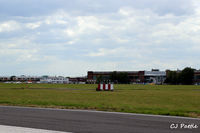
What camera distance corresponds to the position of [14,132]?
9242 mm

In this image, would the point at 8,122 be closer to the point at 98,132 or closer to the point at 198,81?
the point at 98,132

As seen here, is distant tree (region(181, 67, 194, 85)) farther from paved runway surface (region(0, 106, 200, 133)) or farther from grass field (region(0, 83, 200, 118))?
paved runway surface (region(0, 106, 200, 133))

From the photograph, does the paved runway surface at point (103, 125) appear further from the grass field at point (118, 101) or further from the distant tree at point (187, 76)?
the distant tree at point (187, 76)

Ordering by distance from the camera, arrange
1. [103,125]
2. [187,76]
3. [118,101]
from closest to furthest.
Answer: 1. [103,125]
2. [118,101]
3. [187,76]

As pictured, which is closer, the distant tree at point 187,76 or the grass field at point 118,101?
the grass field at point 118,101

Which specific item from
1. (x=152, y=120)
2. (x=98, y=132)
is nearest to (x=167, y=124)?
(x=152, y=120)

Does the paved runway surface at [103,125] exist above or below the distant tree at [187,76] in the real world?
below

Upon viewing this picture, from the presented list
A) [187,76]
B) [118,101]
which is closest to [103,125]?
[118,101]

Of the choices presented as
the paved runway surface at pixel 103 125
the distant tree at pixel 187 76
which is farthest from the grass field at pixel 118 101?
the distant tree at pixel 187 76

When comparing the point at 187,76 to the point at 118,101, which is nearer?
the point at 118,101

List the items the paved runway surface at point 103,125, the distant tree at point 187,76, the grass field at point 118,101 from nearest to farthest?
the paved runway surface at point 103,125, the grass field at point 118,101, the distant tree at point 187,76

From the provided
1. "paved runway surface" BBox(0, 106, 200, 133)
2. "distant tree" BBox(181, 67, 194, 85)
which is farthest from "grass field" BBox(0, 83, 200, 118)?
"distant tree" BBox(181, 67, 194, 85)

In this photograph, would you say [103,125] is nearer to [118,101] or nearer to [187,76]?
[118,101]

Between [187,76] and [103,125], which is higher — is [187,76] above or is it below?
above
